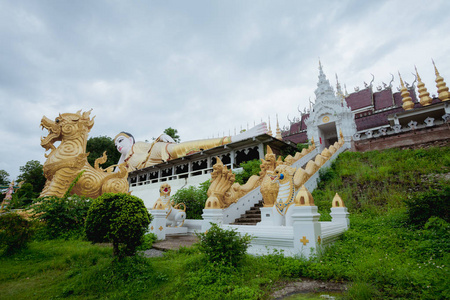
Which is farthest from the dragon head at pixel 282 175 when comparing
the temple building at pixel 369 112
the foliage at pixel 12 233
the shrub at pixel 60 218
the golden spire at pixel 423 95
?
the golden spire at pixel 423 95

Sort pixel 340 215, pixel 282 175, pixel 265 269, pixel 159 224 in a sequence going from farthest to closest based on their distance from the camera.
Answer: pixel 159 224 < pixel 340 215 < pixel 282 175 < pixel 265 269

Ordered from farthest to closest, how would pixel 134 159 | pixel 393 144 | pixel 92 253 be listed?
pixel 134 159 < pixel 393 144 < pixel 92 253

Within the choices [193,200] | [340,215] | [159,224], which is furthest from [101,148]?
[340,215]

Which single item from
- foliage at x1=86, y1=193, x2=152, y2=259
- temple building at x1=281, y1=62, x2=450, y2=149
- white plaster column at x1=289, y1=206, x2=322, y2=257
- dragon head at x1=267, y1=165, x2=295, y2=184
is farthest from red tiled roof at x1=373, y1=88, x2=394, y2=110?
foliage at x1=86, y1=193, x2=152, y2=259

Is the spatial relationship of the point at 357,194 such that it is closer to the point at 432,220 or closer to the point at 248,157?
the point at 432,220

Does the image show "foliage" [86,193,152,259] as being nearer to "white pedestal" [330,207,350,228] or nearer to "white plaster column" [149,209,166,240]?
"white plaster column" [149,209,166,240]

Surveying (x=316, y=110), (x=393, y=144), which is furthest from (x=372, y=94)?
(x=393, y=144)

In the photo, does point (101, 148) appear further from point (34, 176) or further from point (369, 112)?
point (369, 112)

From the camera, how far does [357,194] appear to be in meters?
8.55

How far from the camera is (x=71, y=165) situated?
10.5 meters

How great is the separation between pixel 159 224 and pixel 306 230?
14.8 ft

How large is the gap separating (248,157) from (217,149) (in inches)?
176

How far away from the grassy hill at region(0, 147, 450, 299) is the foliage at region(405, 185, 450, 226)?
0.02m

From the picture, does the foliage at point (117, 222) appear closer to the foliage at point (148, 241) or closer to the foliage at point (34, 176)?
the foliage at point (148, 241)
